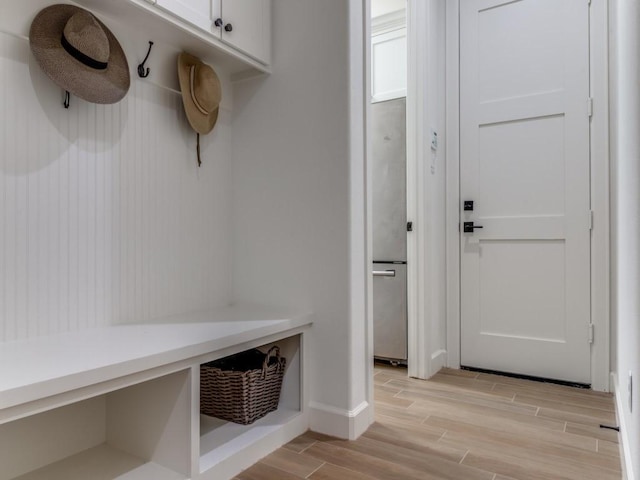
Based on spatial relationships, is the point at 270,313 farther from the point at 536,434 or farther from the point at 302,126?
the point at 536,434

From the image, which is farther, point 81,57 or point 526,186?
point 526,186

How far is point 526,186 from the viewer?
2.54 metres

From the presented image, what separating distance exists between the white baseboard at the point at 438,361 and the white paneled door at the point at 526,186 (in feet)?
0.42

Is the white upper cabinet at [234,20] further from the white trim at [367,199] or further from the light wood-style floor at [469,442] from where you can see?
the light wood-style floor at [469,442]

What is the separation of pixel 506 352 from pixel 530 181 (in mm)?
1045

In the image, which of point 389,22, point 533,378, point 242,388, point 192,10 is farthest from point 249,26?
point 533,378

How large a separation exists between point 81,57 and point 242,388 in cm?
130

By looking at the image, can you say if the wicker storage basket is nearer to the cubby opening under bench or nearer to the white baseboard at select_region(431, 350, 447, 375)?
the cubby opening under bench

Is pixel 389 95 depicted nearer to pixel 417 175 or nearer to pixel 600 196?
pixel 417 175

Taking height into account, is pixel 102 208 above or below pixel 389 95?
below

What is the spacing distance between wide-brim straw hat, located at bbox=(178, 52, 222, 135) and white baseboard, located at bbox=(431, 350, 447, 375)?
1.86 m

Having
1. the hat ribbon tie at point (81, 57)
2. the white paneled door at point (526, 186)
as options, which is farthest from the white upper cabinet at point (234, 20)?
the white paneled door at point (526, 186)

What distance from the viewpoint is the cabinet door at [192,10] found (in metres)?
1.51

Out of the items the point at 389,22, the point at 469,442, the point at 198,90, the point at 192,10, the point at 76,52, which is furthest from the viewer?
the point at 389,22
